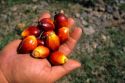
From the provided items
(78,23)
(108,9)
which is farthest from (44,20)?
(108,9)

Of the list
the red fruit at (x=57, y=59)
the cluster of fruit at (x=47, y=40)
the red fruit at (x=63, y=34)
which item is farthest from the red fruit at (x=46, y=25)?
the red fruit at (x=57, y=59)

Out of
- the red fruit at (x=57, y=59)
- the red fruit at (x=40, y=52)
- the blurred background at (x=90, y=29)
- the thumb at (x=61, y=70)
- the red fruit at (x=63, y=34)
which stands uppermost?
the red fruit at (x=63, y=34)

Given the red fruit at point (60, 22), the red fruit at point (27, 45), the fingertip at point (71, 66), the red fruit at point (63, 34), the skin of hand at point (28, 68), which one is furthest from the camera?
the red fruit at point (60, 22)

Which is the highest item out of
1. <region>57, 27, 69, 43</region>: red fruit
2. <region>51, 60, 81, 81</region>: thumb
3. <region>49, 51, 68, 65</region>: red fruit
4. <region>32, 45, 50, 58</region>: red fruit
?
<region>57, 27, 69, 43</region>: red fruit

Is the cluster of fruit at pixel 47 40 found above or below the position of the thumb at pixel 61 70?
above

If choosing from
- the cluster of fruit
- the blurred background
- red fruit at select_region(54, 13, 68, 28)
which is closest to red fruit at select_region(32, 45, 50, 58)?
the cluster of fruit

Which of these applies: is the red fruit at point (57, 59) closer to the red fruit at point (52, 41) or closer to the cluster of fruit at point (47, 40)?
the cluster of fruit at point (47, 40)

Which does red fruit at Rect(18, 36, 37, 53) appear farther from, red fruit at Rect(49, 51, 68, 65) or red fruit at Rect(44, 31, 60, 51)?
red fruit at Rect(49, 51, 68, 65)
